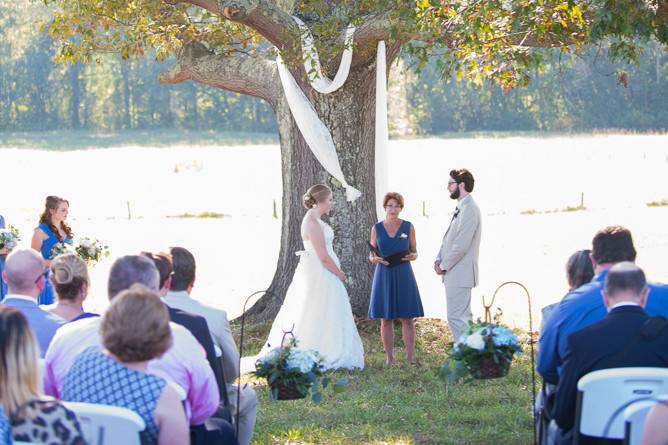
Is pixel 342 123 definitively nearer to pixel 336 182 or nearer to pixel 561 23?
pixel 336 182

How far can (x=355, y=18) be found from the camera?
1160cm

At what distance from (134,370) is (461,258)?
6.16 meters

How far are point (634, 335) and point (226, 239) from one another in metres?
24.4

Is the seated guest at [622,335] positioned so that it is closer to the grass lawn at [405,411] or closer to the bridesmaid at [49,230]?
the grass lawn at [405,411]

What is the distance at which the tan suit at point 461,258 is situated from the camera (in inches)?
386

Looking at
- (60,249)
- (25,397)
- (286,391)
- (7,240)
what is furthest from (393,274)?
(25,397)

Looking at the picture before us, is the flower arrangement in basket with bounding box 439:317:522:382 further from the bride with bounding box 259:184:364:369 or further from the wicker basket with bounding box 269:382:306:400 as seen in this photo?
the bride with bounding box 259:184:364:369

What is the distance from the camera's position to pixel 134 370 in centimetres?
413

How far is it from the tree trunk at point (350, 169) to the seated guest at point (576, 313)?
6.88m

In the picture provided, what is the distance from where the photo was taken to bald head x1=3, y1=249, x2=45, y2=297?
17.8 feet

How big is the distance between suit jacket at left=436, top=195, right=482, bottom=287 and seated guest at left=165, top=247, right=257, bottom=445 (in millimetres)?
4130

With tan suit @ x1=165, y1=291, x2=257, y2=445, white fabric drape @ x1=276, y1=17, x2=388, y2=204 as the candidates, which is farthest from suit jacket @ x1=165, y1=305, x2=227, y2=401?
white fabric drape @ x1=276, y1=17, x2=388, y2=204

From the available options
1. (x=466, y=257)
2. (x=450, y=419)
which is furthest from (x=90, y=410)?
(x=466, y=257)

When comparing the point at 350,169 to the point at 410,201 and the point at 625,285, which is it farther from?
the point at 410,201
